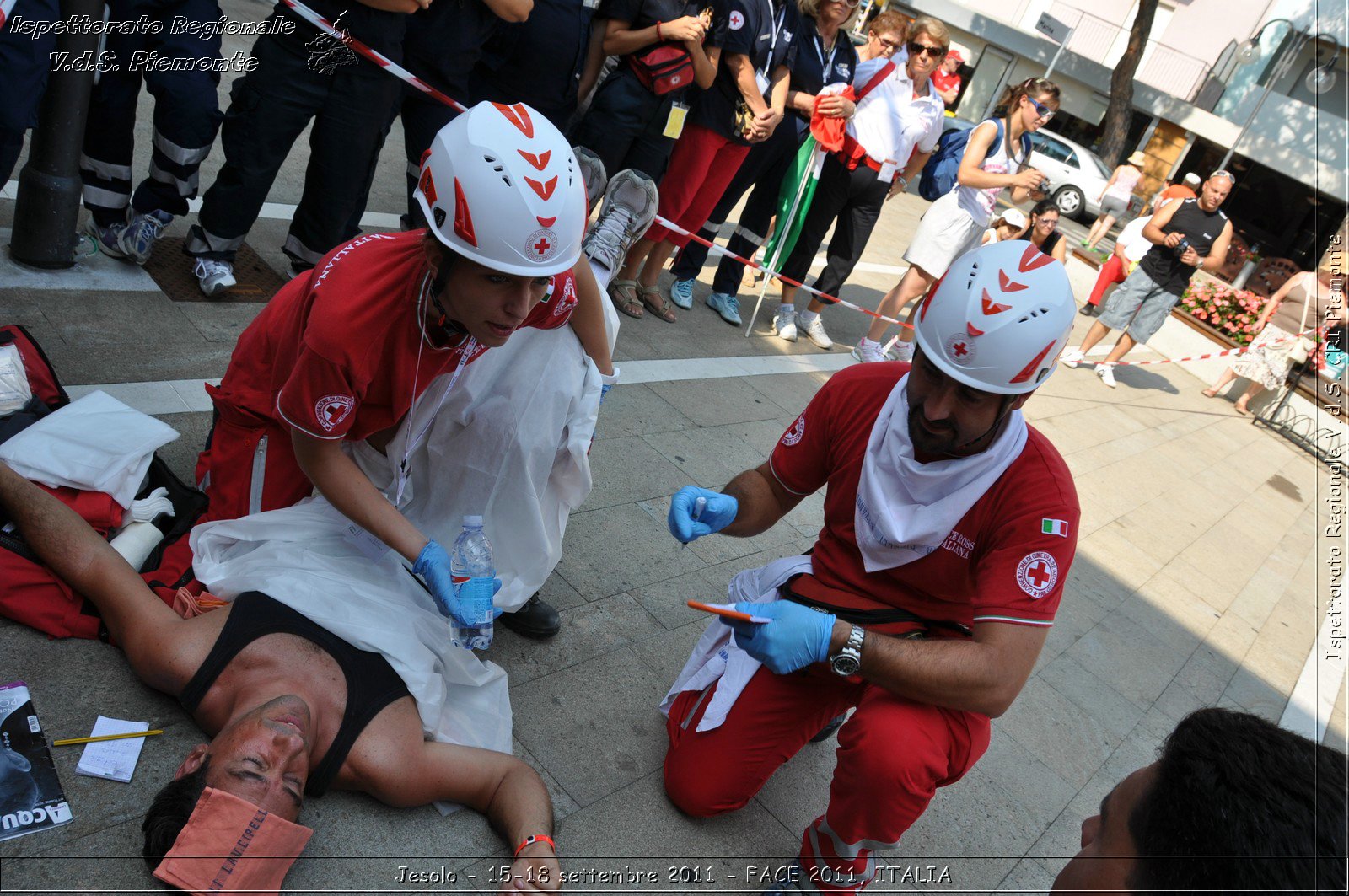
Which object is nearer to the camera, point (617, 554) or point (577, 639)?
point (577, 639)

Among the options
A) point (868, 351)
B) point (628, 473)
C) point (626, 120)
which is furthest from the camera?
point (868, 351)

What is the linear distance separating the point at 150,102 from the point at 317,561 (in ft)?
17.2

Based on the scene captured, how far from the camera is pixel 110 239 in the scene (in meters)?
4.18

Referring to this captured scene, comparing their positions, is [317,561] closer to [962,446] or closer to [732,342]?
[962,446]

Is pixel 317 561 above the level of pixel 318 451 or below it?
below

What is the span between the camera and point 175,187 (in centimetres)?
416

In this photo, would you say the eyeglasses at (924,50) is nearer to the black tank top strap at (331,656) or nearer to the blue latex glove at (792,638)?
the blue latex glove at (792,638)

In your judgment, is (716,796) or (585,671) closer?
(716,796)

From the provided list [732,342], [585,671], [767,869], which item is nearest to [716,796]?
[767,869]

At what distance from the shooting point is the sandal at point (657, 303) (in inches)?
248

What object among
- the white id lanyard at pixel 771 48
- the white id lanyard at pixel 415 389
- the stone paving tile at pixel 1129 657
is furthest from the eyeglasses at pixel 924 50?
the white id lanyard at pixel 415 389

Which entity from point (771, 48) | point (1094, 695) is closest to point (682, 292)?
point (771, 48)

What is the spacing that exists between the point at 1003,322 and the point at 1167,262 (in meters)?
8.09

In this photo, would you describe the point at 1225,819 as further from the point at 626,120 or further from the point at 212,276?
the point at 626,120
